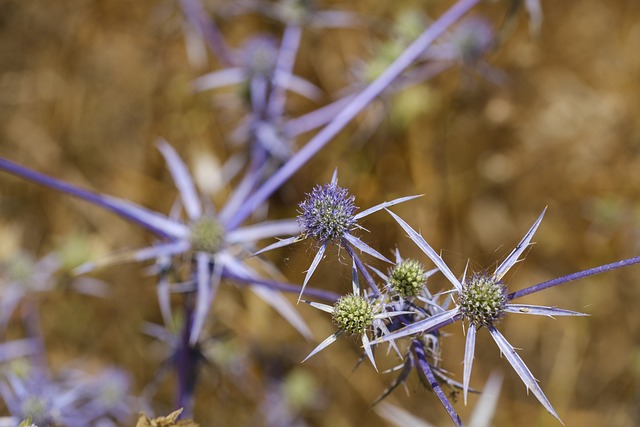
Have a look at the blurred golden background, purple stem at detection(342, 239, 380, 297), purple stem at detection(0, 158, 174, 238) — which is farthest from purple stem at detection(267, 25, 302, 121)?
purple stem at detection(342, 239, 380, 297)

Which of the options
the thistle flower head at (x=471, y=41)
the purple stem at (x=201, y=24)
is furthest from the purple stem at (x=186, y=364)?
the thistle flower head at (x=471, y=41)

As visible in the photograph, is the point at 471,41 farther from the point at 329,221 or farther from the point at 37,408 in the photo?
the point at 37,408

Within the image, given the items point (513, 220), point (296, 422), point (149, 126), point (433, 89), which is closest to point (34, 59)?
point (149, 126)

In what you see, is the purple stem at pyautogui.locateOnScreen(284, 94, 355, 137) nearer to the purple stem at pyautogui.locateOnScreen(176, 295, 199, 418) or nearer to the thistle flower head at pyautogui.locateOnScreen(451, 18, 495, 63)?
the thistle flower head at pyautogui.locateOnScreen(451, 18, 495, 63)

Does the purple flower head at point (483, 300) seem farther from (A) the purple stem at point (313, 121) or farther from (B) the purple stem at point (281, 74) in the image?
(B) the purple stem at point (281, 74)

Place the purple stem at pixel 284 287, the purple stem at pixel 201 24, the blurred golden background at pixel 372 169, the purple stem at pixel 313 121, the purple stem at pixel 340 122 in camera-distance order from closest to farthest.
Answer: the purple stem at pixel 284 287
the purple stem at pixel 340 122
the purple stem at pixel 313 121
the purple stem at pixel 201 24
the blurred golden background at pixel 372 169

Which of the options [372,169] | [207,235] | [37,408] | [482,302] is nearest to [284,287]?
[207,235]
